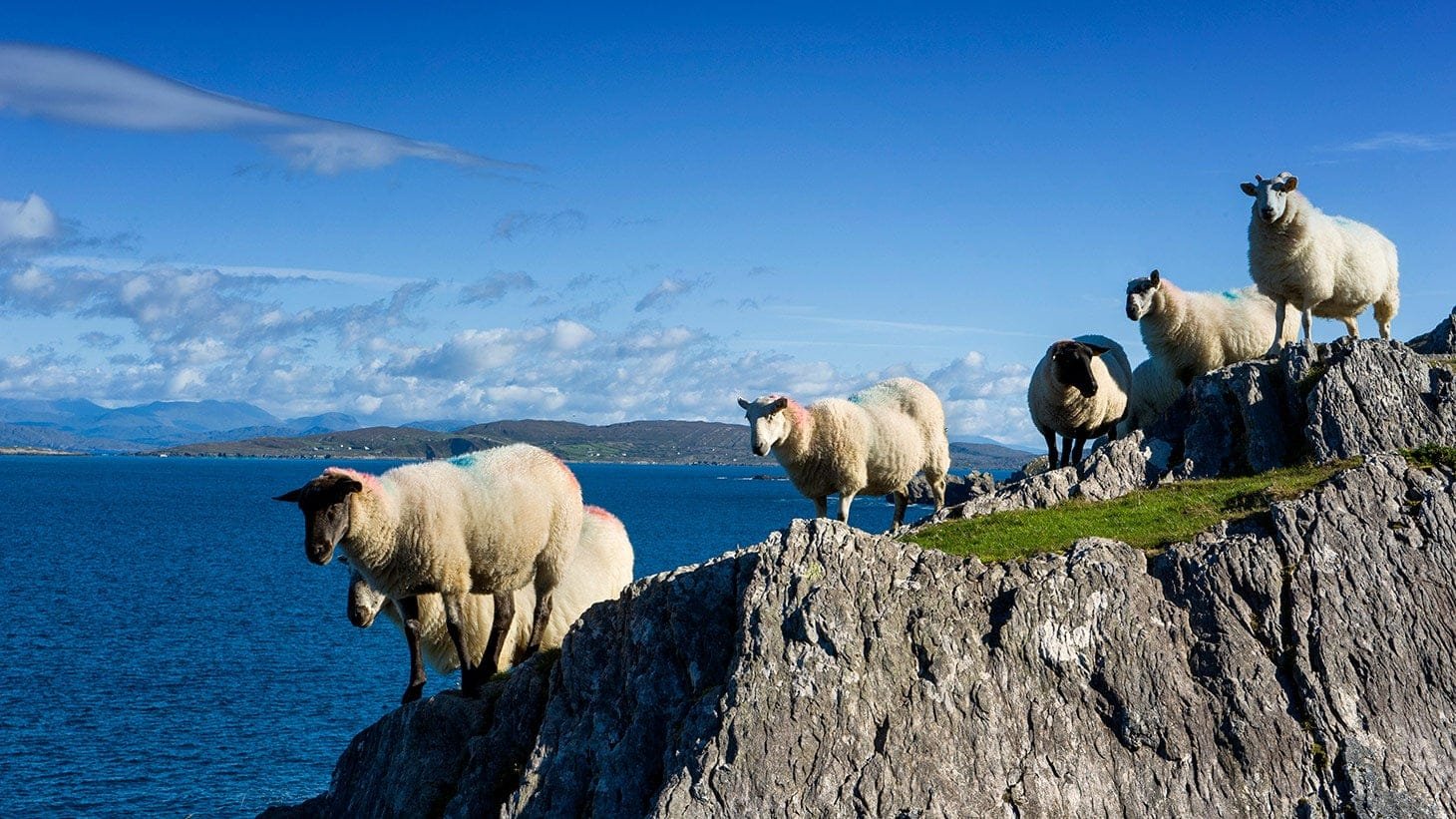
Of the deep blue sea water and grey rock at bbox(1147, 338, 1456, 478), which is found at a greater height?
grey rock at bbox(1147, 338, 1456, 478)

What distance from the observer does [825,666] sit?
14.3 meters

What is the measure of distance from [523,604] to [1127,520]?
386 inches

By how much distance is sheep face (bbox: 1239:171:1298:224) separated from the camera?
22203mm

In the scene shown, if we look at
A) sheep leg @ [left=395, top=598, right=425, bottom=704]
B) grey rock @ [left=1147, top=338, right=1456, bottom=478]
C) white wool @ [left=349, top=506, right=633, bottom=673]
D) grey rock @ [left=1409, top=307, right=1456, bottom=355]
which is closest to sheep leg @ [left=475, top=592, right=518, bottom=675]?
white wool @ [left=349, top=506, right=633, bottom=673]

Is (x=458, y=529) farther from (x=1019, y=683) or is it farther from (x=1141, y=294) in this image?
(x=1141, y=294)

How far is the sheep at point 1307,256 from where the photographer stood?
22562 mm

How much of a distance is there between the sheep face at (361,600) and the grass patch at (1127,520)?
8.65 m

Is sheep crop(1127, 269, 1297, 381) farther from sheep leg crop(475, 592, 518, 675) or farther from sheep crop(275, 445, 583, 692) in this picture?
sheep leg crop(475, 592, 518, 675)

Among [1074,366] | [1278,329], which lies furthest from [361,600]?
[1278,329]

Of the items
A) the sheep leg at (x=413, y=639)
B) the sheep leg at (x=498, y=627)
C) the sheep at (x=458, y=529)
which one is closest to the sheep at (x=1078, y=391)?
the sheep at (x=458, y=529)

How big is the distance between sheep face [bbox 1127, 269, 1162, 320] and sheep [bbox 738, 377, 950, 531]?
4.92 meters

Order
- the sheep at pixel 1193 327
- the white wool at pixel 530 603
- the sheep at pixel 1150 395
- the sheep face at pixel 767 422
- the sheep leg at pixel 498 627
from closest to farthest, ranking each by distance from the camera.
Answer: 1. the sheep leg at pixel 498 627
2. the white wool at pixel 530 603
3. the sheep face at pixel 767 422
4. the sheep at pixel 1193 327
5. the sheep at pixel 1150 395

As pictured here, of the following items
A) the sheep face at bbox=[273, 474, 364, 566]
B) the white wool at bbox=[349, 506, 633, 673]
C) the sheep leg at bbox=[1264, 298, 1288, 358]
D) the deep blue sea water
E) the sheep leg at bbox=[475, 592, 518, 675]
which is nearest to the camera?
the sheep face at bbox=[273, 474, 364, 566]

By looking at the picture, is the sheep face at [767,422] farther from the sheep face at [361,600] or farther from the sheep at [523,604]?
the sheep face at [361,600]
